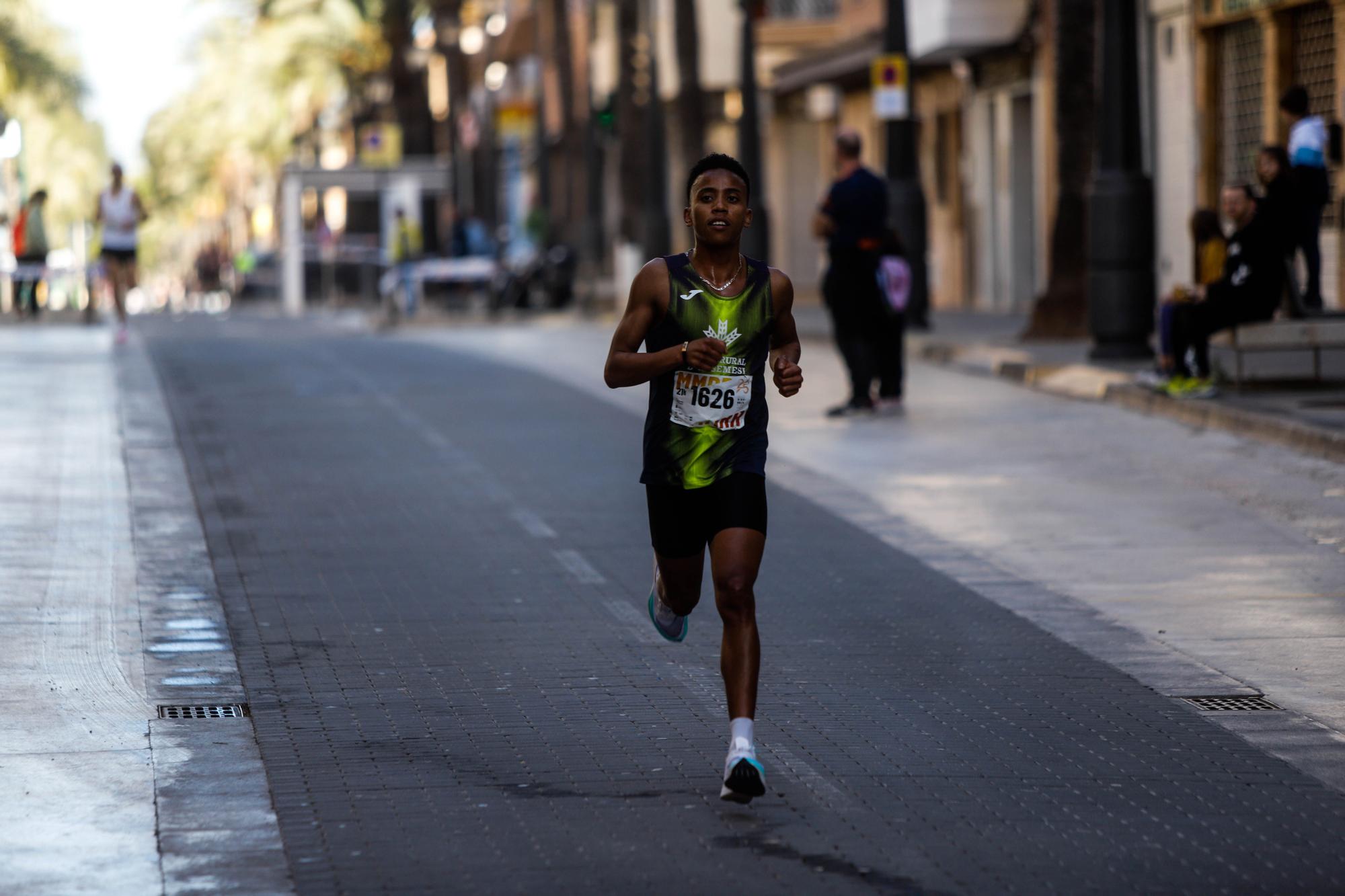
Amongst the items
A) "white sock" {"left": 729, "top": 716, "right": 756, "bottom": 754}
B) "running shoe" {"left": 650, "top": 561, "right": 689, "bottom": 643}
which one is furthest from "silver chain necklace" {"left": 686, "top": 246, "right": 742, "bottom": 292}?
"white sock" {"left": 729, "top": 716, "right": 756, "bottom": 754}

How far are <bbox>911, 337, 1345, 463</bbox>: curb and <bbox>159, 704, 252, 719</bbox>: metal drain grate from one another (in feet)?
26.0

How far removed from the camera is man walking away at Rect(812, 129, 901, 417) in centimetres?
1695

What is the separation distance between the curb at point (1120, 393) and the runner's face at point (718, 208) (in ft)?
26.5

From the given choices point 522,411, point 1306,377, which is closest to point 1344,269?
point 1306,377

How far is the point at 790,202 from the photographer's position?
4919 centimetres

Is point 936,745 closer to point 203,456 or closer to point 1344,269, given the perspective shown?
point 203,456

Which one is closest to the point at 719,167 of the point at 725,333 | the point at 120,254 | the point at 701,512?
the point at 725,333

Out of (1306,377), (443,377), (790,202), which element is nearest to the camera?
(1306,377)

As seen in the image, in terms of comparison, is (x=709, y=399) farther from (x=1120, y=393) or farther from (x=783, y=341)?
(x=1120, y=393)

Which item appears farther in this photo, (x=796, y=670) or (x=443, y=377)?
(x=443, y=377)

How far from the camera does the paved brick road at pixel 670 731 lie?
5523 mm

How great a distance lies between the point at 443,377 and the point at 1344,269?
8.43 m

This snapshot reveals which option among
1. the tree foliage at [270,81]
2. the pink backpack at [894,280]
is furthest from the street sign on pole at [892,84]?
the tree foliage at [270,81]

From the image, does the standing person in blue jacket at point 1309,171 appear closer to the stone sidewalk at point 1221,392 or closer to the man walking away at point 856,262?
the stone sidewalk at point 1221,392
